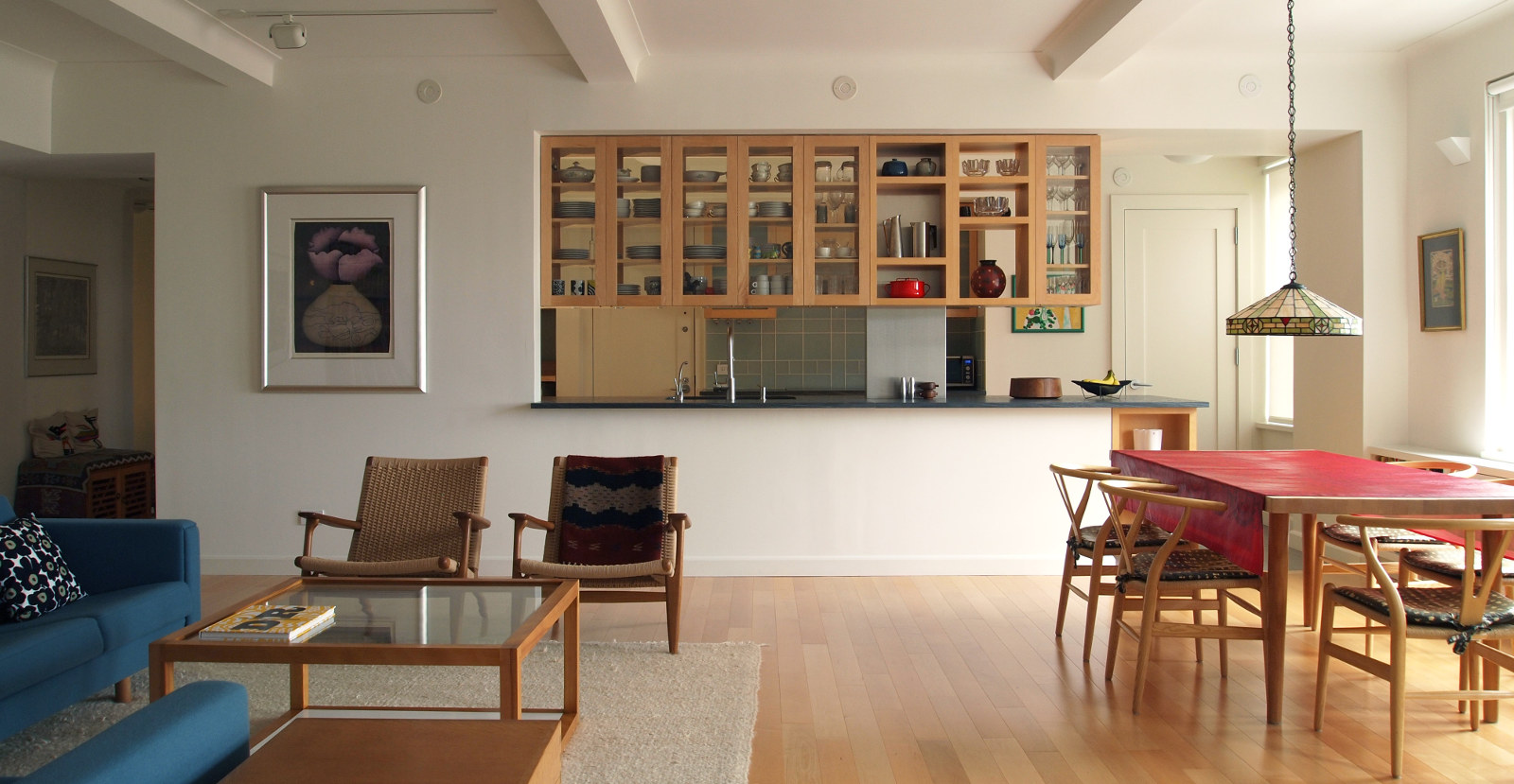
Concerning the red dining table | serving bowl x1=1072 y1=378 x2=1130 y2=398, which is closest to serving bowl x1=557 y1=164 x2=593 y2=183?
serving bowl x1=1072 y1=378 x2=1130 y2=398

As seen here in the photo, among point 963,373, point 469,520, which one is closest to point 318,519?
point 469,520

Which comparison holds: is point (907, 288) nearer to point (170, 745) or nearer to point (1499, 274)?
point (1499, 274)

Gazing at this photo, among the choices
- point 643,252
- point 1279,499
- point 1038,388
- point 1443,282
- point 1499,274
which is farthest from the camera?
point 1038,388

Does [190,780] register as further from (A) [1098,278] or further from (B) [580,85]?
(A) [1098,278]

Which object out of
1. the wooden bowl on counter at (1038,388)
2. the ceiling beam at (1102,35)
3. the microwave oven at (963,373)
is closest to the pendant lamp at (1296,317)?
the ceiling beam at (1102,35)

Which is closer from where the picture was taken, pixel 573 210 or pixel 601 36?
pixel 601 36

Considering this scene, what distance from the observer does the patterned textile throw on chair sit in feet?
13.3

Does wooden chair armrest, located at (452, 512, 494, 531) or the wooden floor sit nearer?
the wooden floor

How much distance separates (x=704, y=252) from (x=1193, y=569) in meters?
3.09

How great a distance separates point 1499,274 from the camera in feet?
15.0

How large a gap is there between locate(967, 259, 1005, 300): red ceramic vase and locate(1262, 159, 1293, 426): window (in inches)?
112

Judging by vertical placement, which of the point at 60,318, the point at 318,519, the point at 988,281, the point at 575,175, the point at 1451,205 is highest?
the point at 575,175

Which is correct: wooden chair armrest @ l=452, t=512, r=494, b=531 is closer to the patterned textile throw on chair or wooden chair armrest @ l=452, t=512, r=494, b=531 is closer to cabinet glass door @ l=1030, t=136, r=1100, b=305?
the patterned textile throw on chair

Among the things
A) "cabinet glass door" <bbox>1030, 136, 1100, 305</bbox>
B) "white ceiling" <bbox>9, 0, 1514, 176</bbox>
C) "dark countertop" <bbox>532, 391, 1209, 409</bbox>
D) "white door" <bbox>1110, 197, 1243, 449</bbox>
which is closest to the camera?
"white ceiling" <bbox>9, 0, 1514, 176</bbox>
